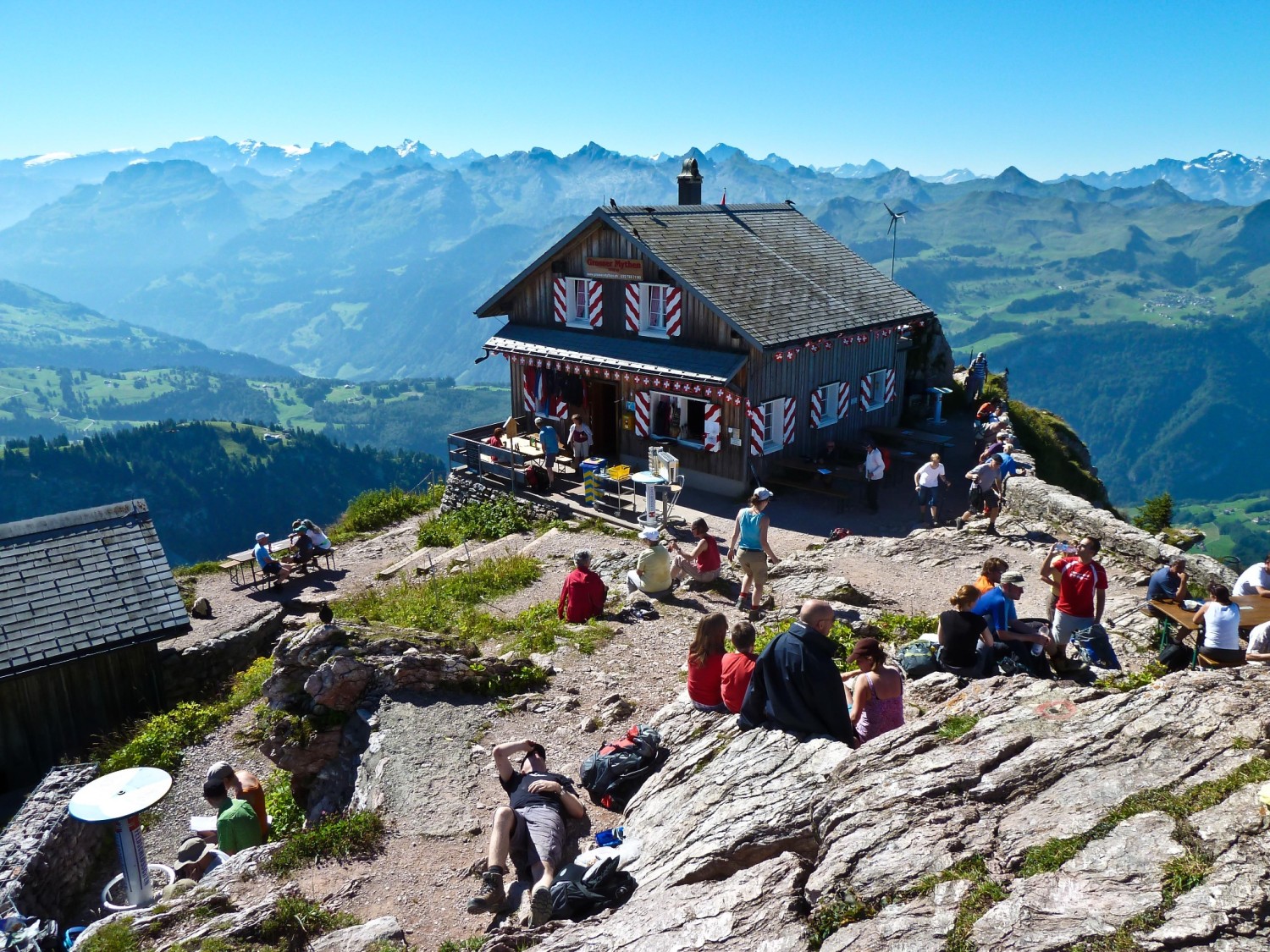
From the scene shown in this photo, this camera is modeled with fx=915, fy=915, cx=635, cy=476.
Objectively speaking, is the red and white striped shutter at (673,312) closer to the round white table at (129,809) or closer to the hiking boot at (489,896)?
the round white table at (129,809)

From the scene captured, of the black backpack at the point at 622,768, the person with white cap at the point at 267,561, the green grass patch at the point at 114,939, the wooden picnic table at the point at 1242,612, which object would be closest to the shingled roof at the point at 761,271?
the person with white cap at the point at 267,561

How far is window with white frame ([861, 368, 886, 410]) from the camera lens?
26230 millimetres

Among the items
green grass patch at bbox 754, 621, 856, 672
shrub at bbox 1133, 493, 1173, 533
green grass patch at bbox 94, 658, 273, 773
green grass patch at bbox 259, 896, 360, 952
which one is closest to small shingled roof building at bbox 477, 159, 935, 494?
shrub at bbox 1133, 493, 1173, 533

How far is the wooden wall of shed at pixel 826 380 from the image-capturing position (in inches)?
882

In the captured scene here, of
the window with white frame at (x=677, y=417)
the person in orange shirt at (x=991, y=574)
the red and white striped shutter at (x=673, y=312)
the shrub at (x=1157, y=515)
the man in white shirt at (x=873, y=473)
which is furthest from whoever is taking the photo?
the window with white frame at (x=677, y=417)

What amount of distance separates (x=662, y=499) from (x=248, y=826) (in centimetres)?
1426

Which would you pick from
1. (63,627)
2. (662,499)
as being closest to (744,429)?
(662,499)

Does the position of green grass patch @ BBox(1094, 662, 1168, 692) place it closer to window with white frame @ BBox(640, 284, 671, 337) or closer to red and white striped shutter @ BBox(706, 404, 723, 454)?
red and white striped shutter @ BBox(706, 404, 723, 454)

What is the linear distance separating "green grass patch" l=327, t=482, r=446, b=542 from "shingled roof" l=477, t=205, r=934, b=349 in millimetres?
6130

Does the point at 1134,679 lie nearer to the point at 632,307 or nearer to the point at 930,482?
the point at 930,482

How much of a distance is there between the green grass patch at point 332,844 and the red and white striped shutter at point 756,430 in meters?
14.9

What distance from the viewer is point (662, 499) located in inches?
879

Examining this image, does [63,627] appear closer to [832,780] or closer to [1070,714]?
[832,780]

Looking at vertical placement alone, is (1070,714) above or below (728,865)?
above
